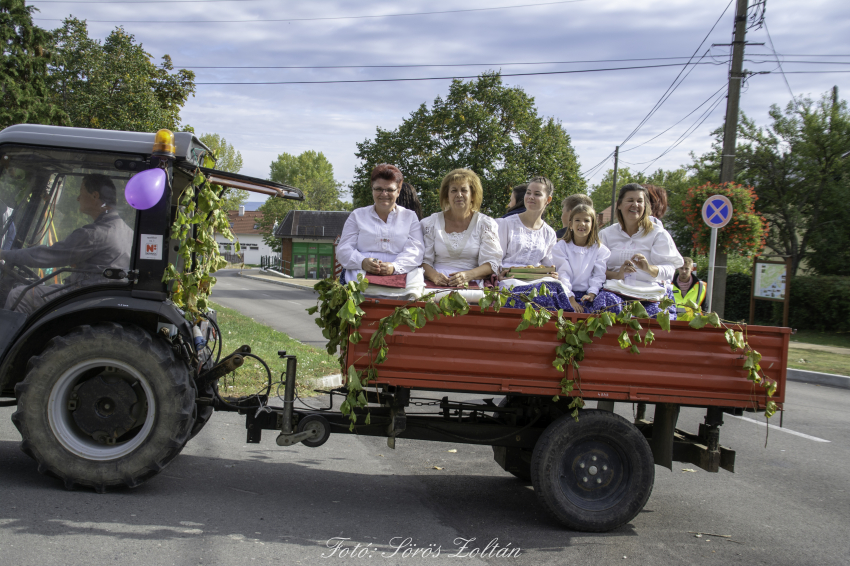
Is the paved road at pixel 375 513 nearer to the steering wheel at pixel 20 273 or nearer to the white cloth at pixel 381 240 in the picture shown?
the steering wheel at pixel 20 273

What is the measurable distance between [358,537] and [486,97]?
792 inches

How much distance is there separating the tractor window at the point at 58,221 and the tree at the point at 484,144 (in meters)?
16.4

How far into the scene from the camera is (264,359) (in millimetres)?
9711

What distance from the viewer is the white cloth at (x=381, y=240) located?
4.79m

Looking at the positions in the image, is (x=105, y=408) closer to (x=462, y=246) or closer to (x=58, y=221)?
(x=58, y=221)

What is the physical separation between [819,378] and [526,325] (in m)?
9.68

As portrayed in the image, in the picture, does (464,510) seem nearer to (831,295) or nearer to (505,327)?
(505,327)

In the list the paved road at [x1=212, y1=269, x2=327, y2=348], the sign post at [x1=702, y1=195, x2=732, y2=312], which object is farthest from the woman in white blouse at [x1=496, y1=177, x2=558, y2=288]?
the paved road at [x1=212, y1=269, x2=327, y2=348]

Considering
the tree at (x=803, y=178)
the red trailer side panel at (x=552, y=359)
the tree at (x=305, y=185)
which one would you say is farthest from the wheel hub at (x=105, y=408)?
the tree at (x=305, y=185)

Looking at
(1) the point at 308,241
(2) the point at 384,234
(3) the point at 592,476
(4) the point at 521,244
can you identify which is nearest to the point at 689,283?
(4) the point at 521,244

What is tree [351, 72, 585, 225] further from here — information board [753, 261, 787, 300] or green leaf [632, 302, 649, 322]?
green leaf [632, 302, 649, 322]

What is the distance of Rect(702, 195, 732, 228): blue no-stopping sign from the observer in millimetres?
11602

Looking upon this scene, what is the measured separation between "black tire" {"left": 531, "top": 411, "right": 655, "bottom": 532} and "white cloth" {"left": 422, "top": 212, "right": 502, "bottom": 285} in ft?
4.87

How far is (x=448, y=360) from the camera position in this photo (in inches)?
156
